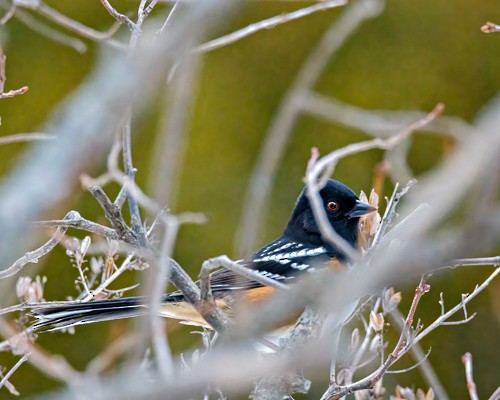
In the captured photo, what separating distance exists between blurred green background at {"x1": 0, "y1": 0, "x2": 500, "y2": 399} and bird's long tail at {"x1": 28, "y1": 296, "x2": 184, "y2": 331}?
4.62 ft

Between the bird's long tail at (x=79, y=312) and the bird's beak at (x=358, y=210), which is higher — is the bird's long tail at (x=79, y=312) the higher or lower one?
the higher one

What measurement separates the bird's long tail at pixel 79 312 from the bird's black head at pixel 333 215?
2.46ft

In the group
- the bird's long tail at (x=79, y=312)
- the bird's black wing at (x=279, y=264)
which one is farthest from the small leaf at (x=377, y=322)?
the bird's black wing at (x=279, y=264)

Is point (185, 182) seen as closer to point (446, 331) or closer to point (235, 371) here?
point (446, 331)

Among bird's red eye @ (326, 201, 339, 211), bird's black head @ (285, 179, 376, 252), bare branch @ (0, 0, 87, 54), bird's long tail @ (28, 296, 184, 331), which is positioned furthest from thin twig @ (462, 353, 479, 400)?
bare branch @ (0, 0, 87, 54)

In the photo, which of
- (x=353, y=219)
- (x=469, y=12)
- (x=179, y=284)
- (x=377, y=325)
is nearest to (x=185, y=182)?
(x=353, y=219)

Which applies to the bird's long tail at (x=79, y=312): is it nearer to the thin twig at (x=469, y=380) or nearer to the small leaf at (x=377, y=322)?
the small leaf at (x=377, y=322)

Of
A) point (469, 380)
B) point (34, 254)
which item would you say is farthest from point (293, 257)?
point (34, 254)

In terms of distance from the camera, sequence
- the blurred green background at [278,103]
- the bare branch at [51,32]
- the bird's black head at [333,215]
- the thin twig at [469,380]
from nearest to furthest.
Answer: the thin twig at [469,380]
the bare branch at [51,32]
the bird's black head at [333,215]
the blurred green background at [278,103]

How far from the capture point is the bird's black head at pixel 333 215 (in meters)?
2.92

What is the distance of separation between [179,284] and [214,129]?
102 inches

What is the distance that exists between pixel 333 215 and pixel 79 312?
1.02 metres

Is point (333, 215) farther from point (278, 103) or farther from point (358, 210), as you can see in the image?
point (278, 103)

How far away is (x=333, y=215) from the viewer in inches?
117
